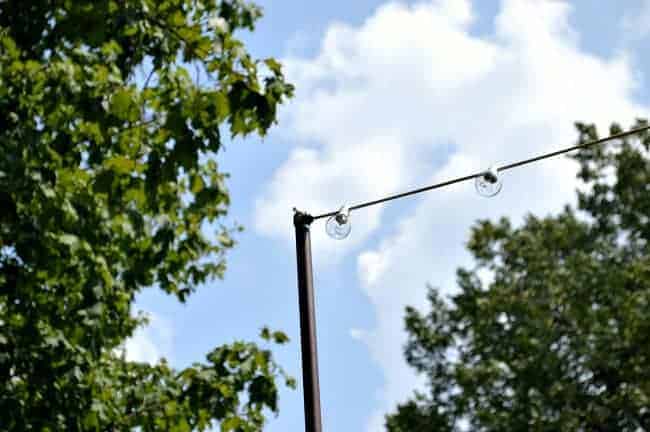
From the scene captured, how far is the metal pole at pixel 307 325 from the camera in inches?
359

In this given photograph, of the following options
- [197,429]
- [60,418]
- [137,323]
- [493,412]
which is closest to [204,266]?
[137,323]

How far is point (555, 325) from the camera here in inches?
1294

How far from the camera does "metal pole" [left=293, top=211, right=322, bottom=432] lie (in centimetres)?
912

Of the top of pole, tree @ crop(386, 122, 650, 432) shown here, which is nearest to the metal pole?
the top of pole

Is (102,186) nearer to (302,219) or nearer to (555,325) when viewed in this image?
(302,219)

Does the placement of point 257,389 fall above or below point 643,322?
below

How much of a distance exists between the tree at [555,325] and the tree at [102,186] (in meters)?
21.4

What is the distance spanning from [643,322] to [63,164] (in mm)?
24163

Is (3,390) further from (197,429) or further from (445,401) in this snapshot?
(445,401)

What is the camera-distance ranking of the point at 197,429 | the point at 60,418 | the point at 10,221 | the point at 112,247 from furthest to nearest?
the point at 197,429 → the point at 112,247 → the point at 60,418 → the point at 10,221

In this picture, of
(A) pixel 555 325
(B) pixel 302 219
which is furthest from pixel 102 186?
(A) pixel 555 325

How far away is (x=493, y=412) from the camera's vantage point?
3184 centimetres

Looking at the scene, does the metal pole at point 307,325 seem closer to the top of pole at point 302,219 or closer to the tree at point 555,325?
the top of pole at point 302,219

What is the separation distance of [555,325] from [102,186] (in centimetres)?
2584
